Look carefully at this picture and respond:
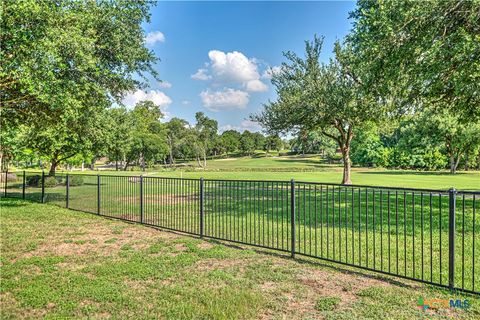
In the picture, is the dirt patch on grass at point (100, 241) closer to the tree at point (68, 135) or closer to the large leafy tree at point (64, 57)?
the large leafy tree at point (64, 57)

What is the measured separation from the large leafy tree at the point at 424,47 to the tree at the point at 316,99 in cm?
560

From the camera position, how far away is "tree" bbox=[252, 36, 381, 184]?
53.9ft

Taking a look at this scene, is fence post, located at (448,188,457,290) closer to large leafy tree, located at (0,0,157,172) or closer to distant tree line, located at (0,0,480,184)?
distant tree line, located at (0,0,480,184)

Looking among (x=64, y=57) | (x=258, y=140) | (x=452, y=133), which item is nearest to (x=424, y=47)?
(x=64, y=57)

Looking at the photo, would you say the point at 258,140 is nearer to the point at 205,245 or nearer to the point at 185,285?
the point at 205,245

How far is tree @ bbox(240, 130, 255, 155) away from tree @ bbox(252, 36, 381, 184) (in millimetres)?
76504

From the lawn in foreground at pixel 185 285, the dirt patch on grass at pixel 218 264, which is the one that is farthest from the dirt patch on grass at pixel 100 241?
the dirt patch on grass at pixel 218 264

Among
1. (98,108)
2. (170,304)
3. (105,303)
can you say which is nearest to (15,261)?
(105,303)

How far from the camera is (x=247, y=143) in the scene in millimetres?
96125

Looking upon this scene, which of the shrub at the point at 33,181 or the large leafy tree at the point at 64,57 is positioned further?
the shrub at the point at 33,181

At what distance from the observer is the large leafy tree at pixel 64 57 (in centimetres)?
615

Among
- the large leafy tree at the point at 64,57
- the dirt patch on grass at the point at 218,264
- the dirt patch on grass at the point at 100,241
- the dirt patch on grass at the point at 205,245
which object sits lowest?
the dirt patch on grass at the point at 100,241

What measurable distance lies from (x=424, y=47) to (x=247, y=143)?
87.4 metres

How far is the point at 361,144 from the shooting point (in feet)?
195
